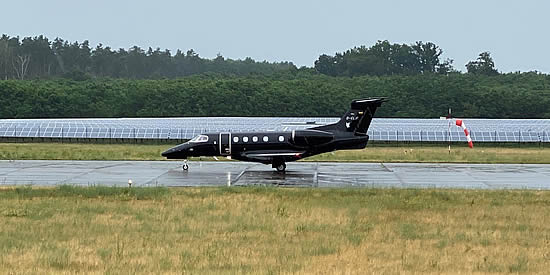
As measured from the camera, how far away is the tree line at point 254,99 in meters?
107

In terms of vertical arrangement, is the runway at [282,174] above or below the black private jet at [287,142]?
below

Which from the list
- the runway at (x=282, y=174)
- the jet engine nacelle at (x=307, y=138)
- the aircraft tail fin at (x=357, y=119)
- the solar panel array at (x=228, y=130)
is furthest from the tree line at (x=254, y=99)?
the jet engine nacelle at (x=307, y=138)

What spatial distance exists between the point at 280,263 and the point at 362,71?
15690 cm

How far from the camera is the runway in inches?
1341

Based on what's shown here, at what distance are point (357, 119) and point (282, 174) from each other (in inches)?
211

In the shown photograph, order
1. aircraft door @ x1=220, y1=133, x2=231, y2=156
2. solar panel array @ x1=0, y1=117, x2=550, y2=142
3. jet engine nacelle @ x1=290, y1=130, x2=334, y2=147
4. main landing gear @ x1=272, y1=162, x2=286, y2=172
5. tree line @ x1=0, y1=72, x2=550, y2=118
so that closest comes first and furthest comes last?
jet engine nacelle @ x1=290, y1=130, x2=334, y2=147, main landing gear @ x1=272, y1=162, x2=286, y2=172, aircraft door @ x1=220, y1=133, x2=231, y2=156, solar panel array @ x1=0, y1=117, x2=550, y2=142, tree line @ x1=0, y1=72, x2=550, y2=118

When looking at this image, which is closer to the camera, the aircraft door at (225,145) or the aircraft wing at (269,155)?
the aircraft wing at (269,155)

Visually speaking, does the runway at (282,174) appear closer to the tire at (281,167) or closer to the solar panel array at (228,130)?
the tire at (281,167)

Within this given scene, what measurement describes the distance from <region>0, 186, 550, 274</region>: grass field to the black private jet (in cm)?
942

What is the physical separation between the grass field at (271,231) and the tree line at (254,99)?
79.7 m

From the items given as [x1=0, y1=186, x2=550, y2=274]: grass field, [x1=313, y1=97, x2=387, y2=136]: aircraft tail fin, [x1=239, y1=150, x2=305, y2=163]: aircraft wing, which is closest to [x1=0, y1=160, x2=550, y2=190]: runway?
[x1=239, y1=150, x2=305, y2=163]: aircraft wing

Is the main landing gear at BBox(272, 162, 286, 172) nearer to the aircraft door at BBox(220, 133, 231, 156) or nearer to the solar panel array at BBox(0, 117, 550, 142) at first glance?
the aircraft door at BBox(220, 133, 231, 156)

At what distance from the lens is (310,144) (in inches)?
1569

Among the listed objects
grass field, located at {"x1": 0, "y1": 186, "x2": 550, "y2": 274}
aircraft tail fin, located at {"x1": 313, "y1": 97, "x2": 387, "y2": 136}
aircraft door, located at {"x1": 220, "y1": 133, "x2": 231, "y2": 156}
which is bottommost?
grass field, located at {"x1": 0, "y1": 186, "x2": 550, "y2": 274}
